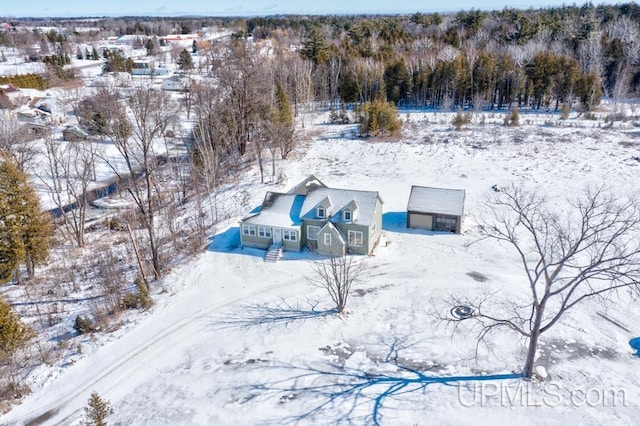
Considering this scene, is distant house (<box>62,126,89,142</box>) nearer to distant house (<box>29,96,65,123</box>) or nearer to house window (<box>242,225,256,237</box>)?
distant house (<box>29,96,65,123</box>)

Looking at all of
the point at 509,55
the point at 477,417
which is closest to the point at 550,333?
the point at 477,417

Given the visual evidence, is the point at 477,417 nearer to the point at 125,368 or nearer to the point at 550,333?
the point at 550,333

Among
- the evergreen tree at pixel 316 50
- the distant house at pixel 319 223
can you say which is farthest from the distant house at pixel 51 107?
the distant house at pixel 319 223

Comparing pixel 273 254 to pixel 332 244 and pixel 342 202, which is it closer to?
pixel 332 244

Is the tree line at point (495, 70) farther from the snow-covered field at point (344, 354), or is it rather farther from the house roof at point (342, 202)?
the snow-covered field at point (344, 354)

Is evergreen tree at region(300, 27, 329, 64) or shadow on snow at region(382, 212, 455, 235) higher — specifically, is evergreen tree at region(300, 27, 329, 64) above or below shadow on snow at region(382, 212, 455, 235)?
above

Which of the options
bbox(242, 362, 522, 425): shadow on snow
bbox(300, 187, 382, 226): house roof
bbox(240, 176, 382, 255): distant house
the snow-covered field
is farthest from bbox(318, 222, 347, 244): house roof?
bbox(242, 362, 522, 425): shadow on snow

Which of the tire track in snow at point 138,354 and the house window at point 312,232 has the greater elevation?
the house window at point 312,232

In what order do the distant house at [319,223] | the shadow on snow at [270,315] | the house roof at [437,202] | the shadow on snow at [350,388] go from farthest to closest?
1. the house roof at [437,202]
2. the distant house at [319,223]
3. the shadow on snow at [270,315]
4. the shadow on snow at [350,388]
